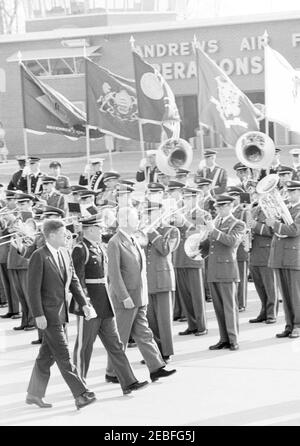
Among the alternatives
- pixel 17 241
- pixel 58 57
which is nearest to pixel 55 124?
pixel 17 241

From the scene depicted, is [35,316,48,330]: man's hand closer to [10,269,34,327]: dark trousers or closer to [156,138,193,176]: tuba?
[10,269,34,327]: dark trousers

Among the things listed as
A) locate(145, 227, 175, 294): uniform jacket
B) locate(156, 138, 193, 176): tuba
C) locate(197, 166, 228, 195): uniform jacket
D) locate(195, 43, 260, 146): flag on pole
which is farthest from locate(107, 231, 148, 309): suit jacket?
locate(197, 166, 228, 195): uniform jacket

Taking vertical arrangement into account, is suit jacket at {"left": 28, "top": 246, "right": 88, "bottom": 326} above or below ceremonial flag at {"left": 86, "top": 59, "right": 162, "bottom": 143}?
below

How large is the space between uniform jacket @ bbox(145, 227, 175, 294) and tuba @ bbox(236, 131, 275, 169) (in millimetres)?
3325

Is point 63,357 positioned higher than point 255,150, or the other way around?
point 255,150

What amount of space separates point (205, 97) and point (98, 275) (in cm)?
725

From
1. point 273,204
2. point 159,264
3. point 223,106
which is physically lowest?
point 159,264

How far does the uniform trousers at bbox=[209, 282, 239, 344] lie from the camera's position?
1088 cm

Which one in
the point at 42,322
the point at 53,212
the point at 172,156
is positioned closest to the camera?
the point at 42,322

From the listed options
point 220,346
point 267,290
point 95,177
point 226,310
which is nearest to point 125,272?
point 226,310

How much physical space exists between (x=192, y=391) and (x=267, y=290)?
3.80 metres

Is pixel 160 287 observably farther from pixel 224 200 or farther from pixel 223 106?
pixel 223 106

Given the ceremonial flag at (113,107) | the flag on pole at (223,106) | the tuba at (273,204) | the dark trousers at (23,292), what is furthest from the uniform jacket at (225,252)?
the ceremonial flag at (113,107)

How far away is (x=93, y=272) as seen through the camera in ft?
29.8
